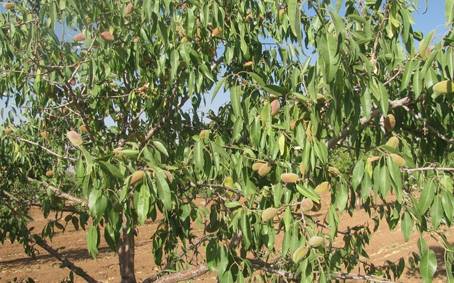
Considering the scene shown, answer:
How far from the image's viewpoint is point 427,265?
59.7 inches

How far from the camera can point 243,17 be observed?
221cm

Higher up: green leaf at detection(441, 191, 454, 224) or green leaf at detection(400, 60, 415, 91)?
green leaf at detection(400, 60, 415, 91)

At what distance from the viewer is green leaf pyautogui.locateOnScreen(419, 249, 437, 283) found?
4.95ft

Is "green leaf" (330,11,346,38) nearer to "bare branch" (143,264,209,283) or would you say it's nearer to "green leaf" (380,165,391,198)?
"green leaf" (380,165,391,198)

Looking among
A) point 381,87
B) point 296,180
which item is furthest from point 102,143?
point 381,87

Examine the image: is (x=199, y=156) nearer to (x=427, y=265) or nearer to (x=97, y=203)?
(x=97, y=203)

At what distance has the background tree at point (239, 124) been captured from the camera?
1.44 meters

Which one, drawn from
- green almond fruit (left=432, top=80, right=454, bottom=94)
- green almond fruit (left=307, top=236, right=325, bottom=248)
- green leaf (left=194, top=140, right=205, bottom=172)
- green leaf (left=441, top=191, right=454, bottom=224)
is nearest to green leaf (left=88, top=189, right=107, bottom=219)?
green leaf (left=194, top=140, right=205, bottom=172)

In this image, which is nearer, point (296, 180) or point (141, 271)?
point (296, 180)

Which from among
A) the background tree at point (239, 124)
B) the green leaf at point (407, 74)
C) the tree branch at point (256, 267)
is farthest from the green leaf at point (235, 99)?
the tree branch at point (256, 267)

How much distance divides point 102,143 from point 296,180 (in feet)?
4.83

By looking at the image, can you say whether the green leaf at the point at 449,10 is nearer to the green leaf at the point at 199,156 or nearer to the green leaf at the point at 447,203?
the green leaf at the point at 447,203

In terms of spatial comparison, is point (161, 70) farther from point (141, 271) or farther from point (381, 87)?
point (141, 271)

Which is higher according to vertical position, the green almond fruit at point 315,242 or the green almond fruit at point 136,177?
the green almond fruit at point 136,177
